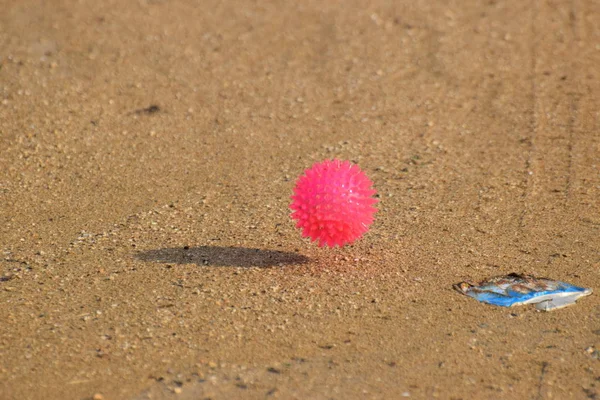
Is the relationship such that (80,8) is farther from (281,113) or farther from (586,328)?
(586,328)

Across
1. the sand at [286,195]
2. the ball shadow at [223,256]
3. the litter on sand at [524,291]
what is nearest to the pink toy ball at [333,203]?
the sand at [286,195]

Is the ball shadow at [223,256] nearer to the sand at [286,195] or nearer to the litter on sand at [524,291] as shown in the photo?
the sand at [286,195]

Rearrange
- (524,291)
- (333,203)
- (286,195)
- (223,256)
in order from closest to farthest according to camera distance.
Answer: (333,203), (524,291), (223,256), (286,195)

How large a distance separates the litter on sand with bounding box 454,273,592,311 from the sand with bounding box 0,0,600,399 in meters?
0.07

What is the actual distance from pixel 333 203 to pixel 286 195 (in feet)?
4.49

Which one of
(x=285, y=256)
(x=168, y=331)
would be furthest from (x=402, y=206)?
(x=168, y=331)

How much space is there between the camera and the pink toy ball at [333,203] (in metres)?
4.27

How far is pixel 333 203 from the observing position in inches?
168

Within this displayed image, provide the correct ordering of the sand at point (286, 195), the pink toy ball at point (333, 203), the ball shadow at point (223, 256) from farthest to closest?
the ball shadow at point (223, 256) → the pink toy ball at point (333, 203) → the sand at point (286, 195)

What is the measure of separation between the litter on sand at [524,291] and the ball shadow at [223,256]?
37.4 inches

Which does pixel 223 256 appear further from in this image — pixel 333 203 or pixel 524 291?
pixel 524 291

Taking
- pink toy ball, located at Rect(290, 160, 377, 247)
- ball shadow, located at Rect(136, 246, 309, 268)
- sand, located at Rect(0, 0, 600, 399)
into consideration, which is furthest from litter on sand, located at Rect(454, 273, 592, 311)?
ball shadow, located at Rect(136, 246, 309, 268)

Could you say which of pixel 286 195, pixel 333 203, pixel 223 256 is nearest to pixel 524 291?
pixel 333 203

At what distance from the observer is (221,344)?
4000 mm
